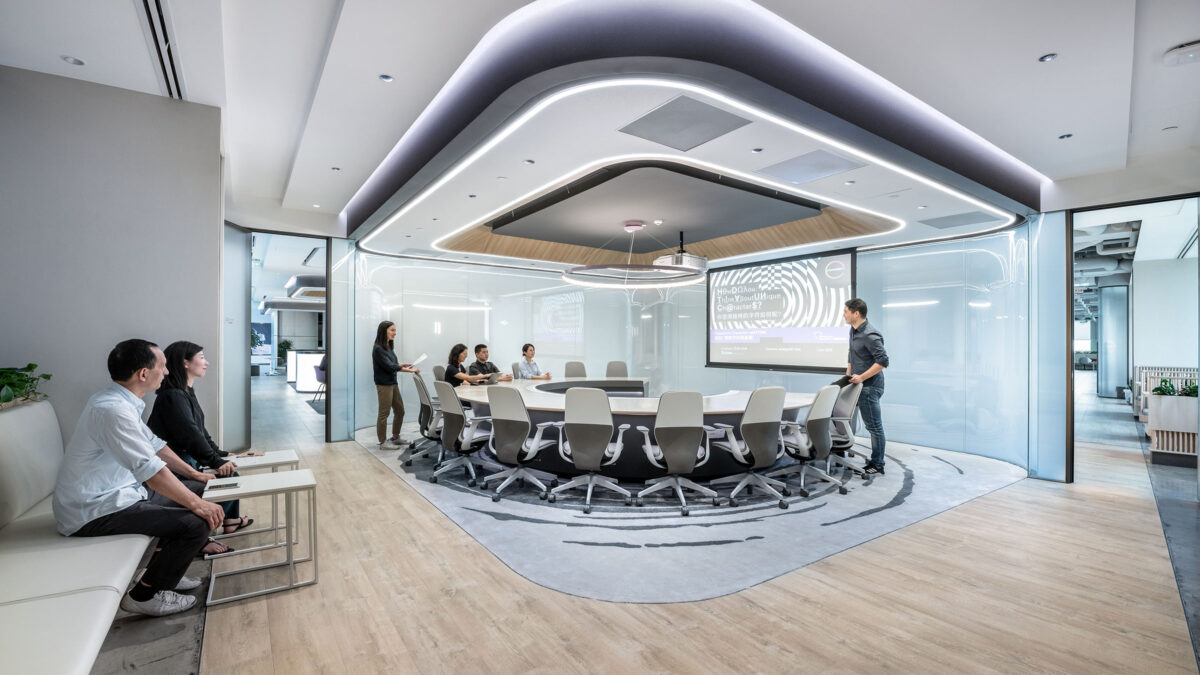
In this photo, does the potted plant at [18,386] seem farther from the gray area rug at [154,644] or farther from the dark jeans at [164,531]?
the gray area rug at [154,644]

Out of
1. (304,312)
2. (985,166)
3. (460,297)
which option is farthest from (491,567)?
(304,312)

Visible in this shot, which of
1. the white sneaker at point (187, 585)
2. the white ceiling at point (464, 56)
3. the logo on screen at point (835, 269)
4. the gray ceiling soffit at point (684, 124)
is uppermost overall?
the white ceiling at point (464, 56)

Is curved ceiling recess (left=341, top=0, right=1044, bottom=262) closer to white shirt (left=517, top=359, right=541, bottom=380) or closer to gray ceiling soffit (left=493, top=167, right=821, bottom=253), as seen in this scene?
gray ceiling soffit (left=493, top=167, right=821, bottom=253)

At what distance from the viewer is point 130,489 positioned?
258 cm

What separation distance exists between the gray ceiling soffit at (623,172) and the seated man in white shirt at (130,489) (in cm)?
377

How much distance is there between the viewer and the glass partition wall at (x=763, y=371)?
659 centimetres

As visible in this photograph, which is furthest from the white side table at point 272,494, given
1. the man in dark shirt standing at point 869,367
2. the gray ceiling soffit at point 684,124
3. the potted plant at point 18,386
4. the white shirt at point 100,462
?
the man in dark shirt standing at point 869,367

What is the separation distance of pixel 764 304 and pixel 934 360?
103 inches

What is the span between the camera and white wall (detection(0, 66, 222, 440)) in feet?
10.4

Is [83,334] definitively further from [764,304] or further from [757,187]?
[764,304]

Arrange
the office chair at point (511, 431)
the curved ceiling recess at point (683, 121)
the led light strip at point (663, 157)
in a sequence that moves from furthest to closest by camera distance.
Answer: the office chair at point (511, 431), the led light strip at point (663, 157), the curved ceiling recess at point (683, 121)

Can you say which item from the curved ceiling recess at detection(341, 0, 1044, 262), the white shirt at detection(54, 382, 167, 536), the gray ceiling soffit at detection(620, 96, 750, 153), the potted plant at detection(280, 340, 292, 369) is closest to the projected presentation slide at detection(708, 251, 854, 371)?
the curved ceiling recess at detection(341, 0, 1044, 262)

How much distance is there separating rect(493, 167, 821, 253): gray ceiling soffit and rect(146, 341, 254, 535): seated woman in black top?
3.87 metres

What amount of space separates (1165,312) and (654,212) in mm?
10909
